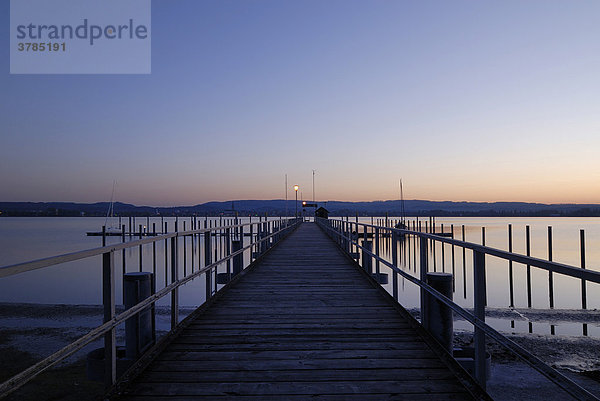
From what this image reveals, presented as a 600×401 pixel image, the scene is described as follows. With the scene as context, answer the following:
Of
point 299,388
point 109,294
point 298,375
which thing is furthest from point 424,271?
point 109,294

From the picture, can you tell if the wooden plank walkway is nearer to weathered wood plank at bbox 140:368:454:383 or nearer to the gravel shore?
weathered wood plank at bbox 140:368:454:383

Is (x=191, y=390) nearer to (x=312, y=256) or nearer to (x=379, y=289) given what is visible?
(x=379, y=289)

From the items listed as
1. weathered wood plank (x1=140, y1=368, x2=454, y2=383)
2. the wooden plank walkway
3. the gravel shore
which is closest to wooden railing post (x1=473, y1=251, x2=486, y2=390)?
the wooden plank walkway

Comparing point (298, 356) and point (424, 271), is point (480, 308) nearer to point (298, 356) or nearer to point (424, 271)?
point (424, 271)

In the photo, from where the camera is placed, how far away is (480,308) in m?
2.86

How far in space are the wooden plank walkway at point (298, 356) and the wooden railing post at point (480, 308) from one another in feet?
0.60

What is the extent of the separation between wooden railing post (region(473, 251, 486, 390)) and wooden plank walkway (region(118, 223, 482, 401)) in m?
0.18

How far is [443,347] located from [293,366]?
1369 millimetres

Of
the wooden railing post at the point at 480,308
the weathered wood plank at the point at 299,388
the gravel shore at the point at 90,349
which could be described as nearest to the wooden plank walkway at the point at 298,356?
the weathered wood plank at the point at 299,388

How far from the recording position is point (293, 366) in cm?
349

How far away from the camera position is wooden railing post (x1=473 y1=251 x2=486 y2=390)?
287 centimetres

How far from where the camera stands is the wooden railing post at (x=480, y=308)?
2867 mm

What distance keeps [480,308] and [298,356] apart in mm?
1637

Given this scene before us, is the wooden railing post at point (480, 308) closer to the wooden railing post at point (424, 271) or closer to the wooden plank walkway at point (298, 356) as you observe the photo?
the wooden plank walkway at point (298, 356)
